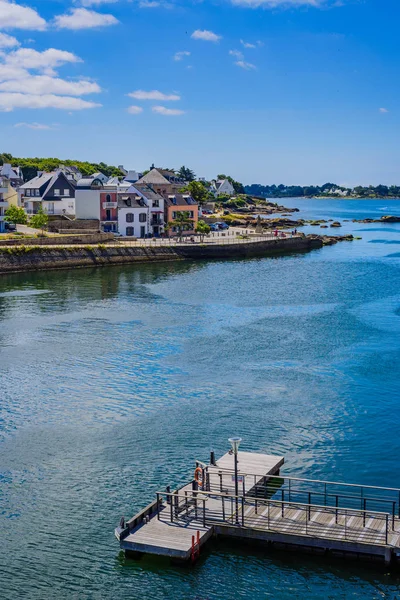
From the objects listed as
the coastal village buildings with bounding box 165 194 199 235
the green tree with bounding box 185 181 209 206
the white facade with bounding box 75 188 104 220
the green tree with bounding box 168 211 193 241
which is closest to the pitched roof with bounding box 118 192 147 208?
the white facade with bounding box 75 188 104 220

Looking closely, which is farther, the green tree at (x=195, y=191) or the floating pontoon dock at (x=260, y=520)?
the green tree at (x=195, y=191)

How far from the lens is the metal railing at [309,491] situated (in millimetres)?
25031

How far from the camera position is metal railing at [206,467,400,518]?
82.1ft

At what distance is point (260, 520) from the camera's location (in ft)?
76.4

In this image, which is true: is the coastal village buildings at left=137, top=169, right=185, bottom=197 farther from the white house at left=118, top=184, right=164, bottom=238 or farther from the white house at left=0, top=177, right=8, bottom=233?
the white house at left=0, top=177, right=8, bottom=233

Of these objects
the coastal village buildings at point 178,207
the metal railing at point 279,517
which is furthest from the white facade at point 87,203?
the metal railing at point 279,517

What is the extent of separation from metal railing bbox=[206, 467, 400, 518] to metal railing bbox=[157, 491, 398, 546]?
0.70 meters

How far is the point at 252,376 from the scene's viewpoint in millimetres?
39938

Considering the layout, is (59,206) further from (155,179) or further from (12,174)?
(12,174)

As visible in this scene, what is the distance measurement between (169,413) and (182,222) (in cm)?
7068

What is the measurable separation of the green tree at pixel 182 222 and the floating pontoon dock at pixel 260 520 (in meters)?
77.3

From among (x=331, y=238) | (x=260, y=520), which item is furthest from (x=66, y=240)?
(x=260, y=520)

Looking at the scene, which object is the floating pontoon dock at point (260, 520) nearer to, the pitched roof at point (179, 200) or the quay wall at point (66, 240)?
the quay wall at point (66, 240)

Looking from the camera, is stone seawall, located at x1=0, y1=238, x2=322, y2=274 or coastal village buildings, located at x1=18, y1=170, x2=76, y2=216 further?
coastal village buildings, located at x1=18, y1=170, x2=76, y2=216
